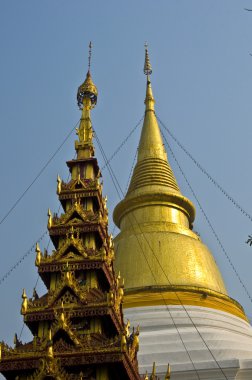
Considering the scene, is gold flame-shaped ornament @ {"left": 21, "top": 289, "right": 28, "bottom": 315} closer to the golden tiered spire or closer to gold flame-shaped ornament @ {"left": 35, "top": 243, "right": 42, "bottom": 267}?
gold flame-shaped ornament @ {"left": 35, "top": 243, "right": 42, "bottom": 267}

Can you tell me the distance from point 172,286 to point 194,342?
2615 mm

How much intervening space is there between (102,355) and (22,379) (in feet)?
5.14

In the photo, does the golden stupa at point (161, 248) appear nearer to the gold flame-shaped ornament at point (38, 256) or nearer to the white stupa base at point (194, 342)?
the white stupa base at point (194, 342)

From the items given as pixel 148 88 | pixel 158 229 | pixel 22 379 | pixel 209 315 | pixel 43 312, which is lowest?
pixel 22 379

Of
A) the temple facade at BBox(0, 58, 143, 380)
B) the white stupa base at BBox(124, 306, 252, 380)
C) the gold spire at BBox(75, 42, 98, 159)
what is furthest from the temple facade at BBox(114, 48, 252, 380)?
the gold spire at BBox(75, 42, 98, 159)

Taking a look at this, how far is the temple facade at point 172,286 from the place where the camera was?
14891 millimetres

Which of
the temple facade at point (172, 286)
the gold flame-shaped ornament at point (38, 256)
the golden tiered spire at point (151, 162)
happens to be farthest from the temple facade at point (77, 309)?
the golden tiered spire at point (151, 162)

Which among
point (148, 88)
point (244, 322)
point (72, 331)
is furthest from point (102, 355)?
point (148, 88)

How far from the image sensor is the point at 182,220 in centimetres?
2125

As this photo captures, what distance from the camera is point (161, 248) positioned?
19266mm

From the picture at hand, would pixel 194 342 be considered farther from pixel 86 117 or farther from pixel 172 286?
pixel 86 117

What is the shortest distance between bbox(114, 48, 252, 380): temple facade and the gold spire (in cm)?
475

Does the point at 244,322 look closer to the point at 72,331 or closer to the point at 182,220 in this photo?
the point at 182,220

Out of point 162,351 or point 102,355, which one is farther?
point 162,351
